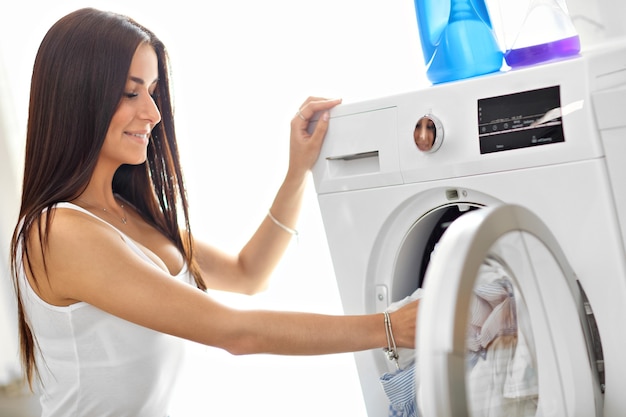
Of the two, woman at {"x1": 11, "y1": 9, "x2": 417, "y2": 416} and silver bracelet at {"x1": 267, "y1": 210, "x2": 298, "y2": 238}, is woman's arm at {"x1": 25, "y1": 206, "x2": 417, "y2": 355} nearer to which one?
woman at {"x1": 11, "y1": 9, "x2": 417, "y2": 416}

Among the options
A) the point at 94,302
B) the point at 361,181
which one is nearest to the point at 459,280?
the point at 361,181

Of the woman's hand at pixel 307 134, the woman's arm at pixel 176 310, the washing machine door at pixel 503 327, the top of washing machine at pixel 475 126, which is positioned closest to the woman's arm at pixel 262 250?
the woman's hand at pixel 307 134

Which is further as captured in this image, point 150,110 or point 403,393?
point 150,110

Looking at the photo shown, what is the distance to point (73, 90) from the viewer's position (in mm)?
1543

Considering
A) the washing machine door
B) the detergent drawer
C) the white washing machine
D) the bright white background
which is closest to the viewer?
the washing machine door

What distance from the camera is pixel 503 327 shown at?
116cm

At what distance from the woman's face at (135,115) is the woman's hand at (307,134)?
0.28 meters

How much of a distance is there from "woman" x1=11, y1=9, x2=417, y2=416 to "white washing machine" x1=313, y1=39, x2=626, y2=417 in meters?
0.17

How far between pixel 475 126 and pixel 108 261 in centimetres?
67

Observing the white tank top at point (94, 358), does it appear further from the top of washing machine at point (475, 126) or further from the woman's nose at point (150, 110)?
the top of washing machine at point (475, 126)

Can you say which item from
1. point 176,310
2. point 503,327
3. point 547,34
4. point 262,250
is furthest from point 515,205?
point 262,250

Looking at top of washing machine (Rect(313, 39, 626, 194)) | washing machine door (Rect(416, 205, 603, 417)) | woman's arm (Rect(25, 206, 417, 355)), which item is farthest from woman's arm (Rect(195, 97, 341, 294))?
washing machine door (Rect(416, 205, 603, 417))

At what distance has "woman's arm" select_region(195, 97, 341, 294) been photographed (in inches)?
68.1

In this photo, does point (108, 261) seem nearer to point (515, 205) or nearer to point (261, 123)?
point (515, 205)
